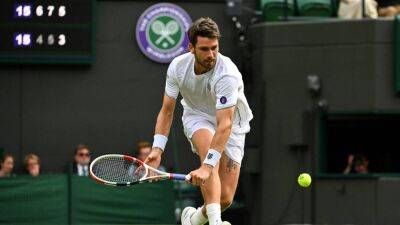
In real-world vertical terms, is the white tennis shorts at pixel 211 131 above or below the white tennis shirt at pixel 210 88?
below

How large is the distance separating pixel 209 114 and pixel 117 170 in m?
1.00

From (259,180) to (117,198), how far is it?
11.0 ft

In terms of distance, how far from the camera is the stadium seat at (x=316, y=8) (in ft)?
65.2

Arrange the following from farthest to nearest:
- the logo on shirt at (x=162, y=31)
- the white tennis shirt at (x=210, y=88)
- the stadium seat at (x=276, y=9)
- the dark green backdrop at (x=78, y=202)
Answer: the logo on shirt at (x=162, y=31) → the stadium seat at (x=276, y=9) → the dark green backdrop at (x=78, y=202) → the white tennis shirt at (x=210, y=88)

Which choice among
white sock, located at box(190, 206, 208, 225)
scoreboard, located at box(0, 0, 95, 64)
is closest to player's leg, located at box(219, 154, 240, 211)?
white sock, located at box(190, 206, 208, 225)

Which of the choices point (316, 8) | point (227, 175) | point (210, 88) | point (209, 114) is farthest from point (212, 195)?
point (316, 8)

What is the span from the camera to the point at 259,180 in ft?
66.1

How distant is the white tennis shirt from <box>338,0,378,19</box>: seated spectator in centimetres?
907

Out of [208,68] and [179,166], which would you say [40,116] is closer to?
[179,166]

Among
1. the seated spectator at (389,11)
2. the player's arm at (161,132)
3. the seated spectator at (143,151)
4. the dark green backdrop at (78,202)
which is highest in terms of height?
the seated spectator at (389,11)

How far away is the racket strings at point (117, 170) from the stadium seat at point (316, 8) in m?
10.1

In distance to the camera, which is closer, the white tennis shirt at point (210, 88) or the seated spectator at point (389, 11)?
the white tennis shirt at point (210, 88)

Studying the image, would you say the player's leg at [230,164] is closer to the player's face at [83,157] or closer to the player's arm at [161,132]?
the player's arm at [161,132]

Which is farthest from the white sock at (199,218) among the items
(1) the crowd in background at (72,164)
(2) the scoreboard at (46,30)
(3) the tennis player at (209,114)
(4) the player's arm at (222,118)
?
(2) the scoreboard at (46,30)
